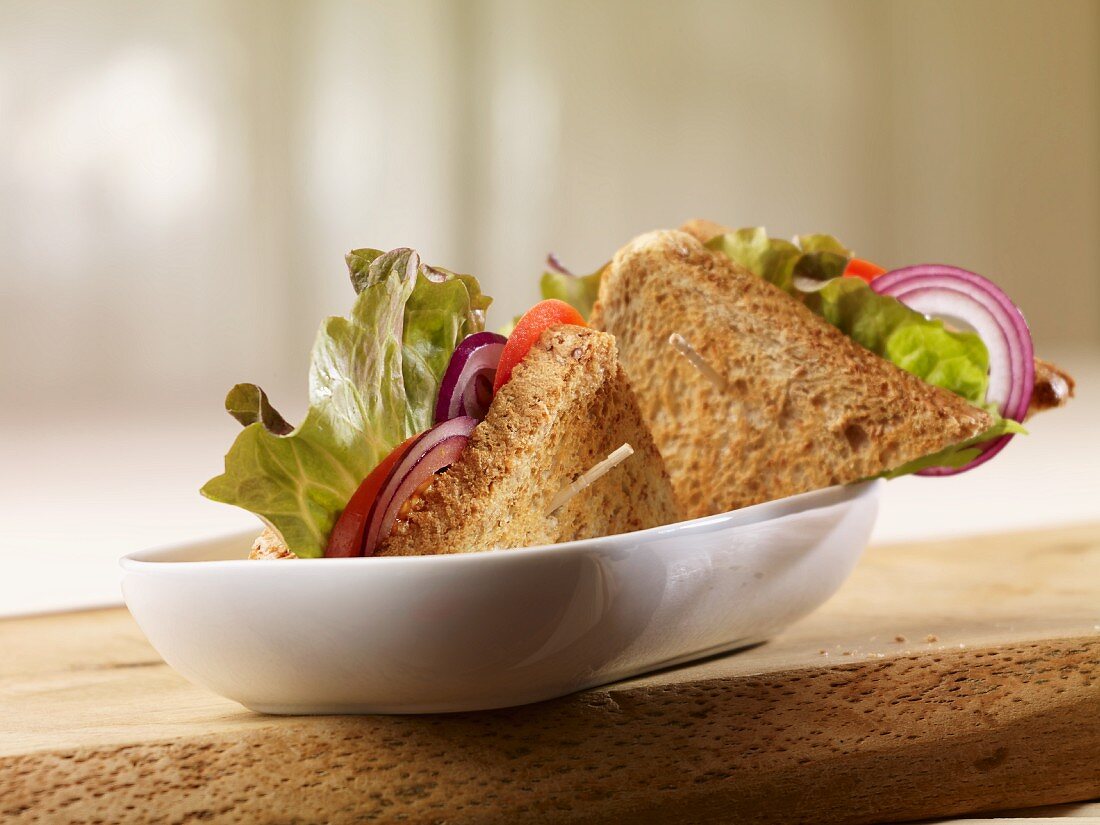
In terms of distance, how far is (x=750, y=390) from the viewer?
1625 mm

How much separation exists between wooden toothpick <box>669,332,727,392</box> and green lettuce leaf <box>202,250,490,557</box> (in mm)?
368

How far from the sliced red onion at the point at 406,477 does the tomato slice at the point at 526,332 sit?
124 millimetres

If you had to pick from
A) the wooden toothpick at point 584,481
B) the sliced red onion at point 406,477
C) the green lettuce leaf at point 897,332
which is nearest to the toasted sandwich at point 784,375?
the green lettuce leaf at point 897,332

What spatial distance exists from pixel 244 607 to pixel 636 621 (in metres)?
0.36

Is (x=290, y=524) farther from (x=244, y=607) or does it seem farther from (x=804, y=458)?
(x=804, y=458)

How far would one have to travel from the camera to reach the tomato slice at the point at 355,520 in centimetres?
112

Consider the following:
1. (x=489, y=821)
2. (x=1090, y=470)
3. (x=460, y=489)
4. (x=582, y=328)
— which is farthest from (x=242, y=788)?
(x=1090, y=470)

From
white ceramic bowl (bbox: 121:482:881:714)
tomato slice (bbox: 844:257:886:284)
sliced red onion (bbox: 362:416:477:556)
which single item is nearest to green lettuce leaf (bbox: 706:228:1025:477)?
tomato slice (bbox: 844:257:886:284)

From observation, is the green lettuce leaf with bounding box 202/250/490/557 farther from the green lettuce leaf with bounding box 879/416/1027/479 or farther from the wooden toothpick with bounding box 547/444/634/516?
the green lettuce leaf with bounding box 879/416/1027/479

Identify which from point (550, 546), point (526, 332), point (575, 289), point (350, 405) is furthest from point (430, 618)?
point (575, 289)

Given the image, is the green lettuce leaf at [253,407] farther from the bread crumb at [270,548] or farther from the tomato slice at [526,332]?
the tomato slice at [526,332]

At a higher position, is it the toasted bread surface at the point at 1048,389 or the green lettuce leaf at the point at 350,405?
the green lettuce leaf at the point at 350,405

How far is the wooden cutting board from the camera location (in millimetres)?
1029

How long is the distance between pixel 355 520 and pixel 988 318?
1034 mm
